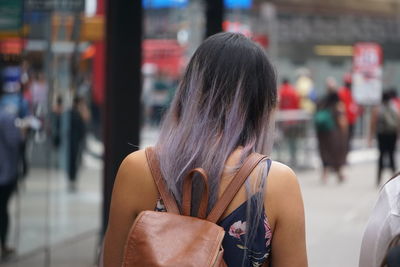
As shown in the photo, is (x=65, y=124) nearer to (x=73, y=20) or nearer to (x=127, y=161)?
(x=73, y=20)

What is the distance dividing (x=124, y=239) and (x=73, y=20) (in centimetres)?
646

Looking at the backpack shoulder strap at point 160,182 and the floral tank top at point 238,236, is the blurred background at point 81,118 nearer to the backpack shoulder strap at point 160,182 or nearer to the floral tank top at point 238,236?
the backpack shoulder strap at point 160,182

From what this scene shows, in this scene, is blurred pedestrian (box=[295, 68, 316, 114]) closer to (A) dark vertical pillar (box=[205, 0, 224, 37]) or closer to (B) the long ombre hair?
(A) dark vertical pillar (box=[205, 0, 224, 37])

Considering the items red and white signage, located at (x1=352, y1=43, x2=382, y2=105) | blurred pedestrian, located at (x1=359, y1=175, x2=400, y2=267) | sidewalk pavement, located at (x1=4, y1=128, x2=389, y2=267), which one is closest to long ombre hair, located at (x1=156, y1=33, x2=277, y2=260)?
blurred pedestrian, located at (x1=359, y1=175, x2=400, y2=267)

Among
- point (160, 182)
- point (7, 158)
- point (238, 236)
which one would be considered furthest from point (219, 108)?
point (7, 158)

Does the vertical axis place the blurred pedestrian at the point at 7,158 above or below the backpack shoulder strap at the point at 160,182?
below

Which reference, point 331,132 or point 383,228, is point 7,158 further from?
point 331,132

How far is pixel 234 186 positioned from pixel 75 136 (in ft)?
26.7

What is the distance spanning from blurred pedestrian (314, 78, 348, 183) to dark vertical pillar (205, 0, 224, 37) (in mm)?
7431

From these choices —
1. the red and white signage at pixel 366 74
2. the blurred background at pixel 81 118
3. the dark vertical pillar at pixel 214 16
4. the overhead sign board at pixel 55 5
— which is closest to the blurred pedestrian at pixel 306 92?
the red and white signage at pixel 366 74

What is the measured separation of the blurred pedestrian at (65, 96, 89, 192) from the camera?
9781 mm

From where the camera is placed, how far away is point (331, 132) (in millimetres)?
15781

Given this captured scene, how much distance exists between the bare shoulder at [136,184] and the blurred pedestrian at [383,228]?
2.12 ft

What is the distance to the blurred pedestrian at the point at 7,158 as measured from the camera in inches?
307
